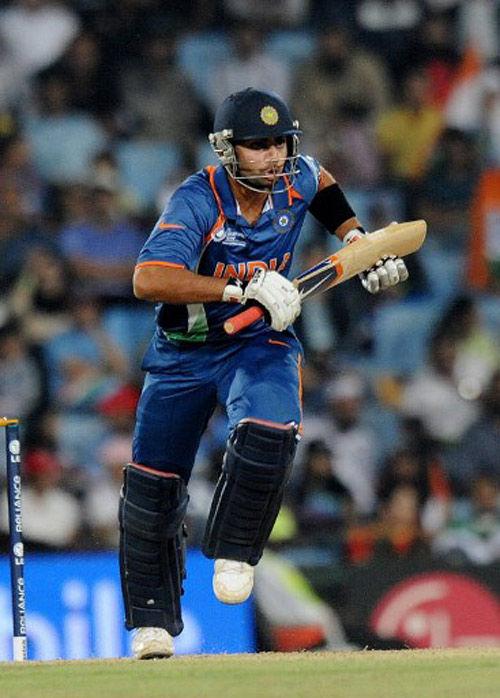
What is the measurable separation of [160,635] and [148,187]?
191 inches

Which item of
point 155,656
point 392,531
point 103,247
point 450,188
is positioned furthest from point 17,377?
point 155,656

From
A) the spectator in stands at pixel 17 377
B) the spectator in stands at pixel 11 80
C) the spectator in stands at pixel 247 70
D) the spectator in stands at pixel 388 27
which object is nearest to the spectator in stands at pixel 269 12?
the spectator in stands at pixel 247 70

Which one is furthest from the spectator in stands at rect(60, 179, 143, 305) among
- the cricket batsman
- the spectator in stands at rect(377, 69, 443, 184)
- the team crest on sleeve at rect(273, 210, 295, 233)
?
the team crest on sleeve at rect(273, 210, 295, 233)

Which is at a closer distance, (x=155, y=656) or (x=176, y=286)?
(x=176, y=286)

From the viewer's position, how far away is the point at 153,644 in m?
5.92

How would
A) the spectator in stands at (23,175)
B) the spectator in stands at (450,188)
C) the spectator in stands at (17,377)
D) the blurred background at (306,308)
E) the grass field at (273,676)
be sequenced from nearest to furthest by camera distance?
the grass field at (273,676) < the blurred background at (306,308) < the spectator in stands at (17,377) < the spectator in stands at (23,175) < the spectator in stands at (450,188)

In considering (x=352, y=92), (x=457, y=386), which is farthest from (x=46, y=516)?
(x=352, y=92)

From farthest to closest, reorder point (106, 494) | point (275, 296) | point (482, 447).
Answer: point (482, 447)
point (106, 494)
point (275, 296)

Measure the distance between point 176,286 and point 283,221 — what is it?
1.95ft

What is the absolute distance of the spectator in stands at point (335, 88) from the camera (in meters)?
10.7

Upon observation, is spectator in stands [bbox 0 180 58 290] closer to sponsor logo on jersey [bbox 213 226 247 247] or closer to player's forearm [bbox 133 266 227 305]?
sponsor logo on jersey [bbox 213 226 247 247]

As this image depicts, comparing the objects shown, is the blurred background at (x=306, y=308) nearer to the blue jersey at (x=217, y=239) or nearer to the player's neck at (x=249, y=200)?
the blue jersey at (x=217, y=239)

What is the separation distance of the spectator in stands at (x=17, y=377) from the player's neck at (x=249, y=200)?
4001 mm

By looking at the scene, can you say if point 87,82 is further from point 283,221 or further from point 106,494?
point 283,221
